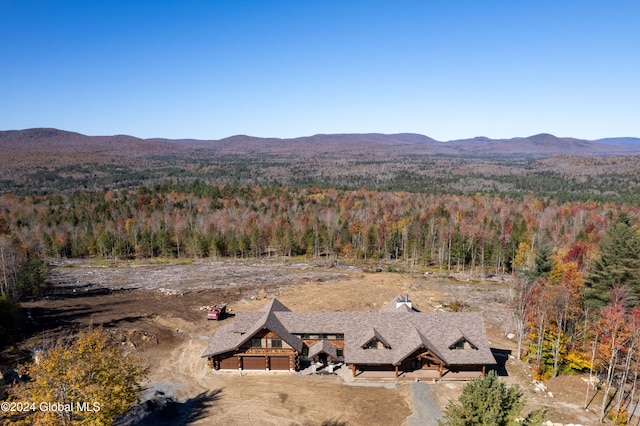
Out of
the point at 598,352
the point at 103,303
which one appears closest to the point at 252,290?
the point at 103,303

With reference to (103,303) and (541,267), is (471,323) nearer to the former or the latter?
(541,267)

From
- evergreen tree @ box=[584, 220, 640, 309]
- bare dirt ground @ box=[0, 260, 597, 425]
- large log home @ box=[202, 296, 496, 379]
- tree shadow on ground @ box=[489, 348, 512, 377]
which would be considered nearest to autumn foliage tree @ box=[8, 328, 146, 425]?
bare dirt ground @ box=[0, 260, 597, 425]

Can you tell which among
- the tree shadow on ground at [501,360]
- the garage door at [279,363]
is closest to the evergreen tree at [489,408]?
the tree shadow on ground at [501,360]

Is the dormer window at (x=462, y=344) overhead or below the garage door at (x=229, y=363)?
overhead

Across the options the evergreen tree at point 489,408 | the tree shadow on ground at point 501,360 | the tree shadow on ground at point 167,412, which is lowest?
the tree shadow on ground at point 501,360

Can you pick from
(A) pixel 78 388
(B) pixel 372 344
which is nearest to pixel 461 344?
(B) pixel 372 344

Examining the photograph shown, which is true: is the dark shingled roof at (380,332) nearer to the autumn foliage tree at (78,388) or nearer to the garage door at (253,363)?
the garage door at (253,363)
